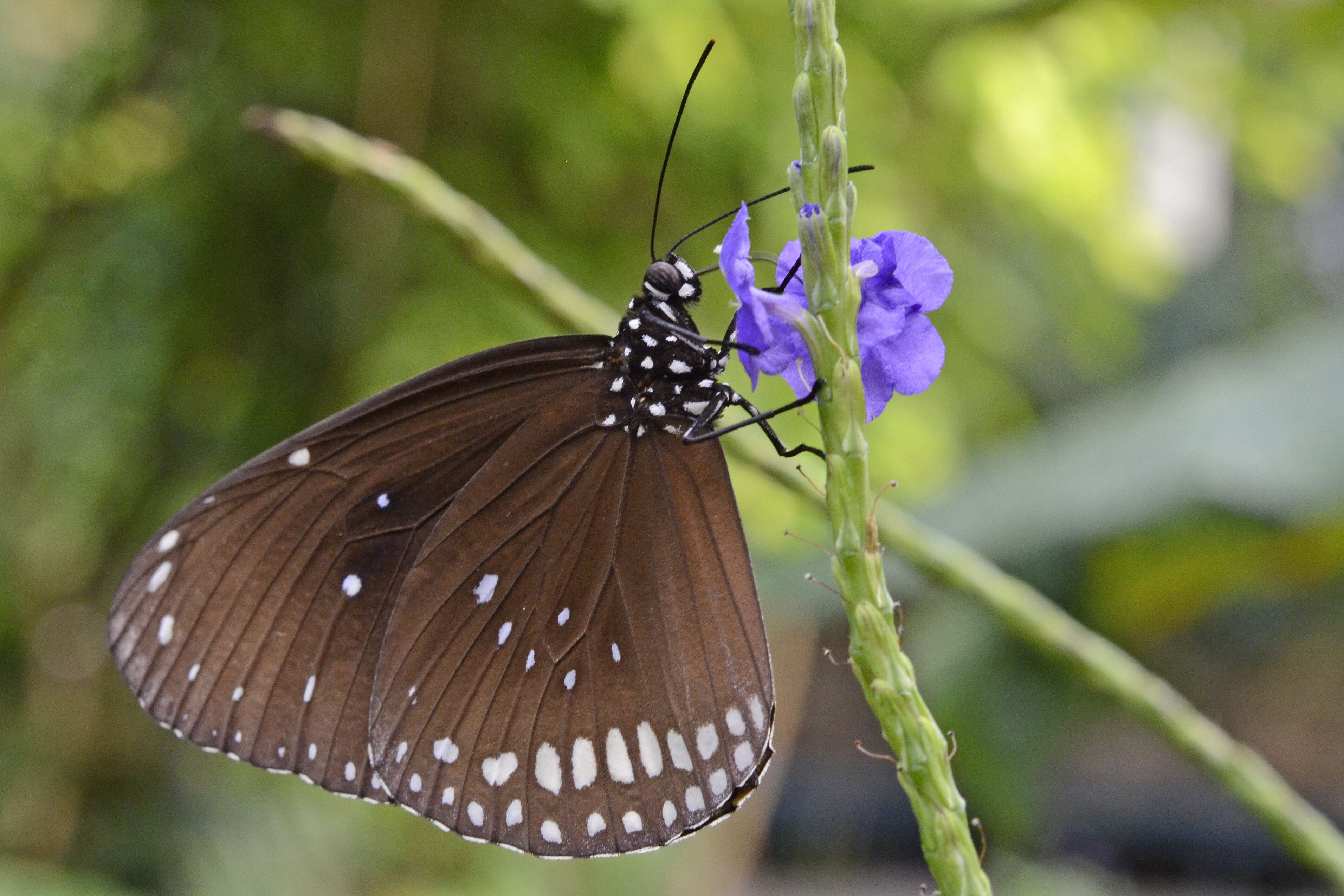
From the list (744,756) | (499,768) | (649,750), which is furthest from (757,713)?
(499,768)

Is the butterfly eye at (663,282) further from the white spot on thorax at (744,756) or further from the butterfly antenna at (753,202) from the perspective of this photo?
the white spot on thorax at (744,756)

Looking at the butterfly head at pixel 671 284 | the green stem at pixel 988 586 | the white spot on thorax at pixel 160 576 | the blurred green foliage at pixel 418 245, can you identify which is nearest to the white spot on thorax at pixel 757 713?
the green stem at pixel 988 586

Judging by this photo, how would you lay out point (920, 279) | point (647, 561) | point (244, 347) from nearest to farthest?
1. point (920, 279)
2. point (647, 561)
3. point (244, 347)

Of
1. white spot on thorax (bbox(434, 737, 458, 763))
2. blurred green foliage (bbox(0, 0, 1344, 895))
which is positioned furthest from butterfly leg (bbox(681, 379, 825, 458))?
blurred green foliage (bbox(0, 0, 1344, 895))

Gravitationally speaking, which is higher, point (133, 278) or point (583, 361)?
point (133, 278)

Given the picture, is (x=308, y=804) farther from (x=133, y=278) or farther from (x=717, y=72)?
(x=717, y=72)

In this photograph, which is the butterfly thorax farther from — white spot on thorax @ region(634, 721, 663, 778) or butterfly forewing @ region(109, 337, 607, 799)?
white spot on thorax @ region(634, 721, 663, 778)

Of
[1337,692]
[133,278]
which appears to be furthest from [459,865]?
[1337,692]

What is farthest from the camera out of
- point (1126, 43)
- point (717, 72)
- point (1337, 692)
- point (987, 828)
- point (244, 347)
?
point (1337, 692)
